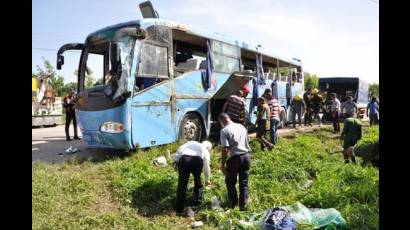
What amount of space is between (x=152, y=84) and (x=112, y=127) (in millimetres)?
1417

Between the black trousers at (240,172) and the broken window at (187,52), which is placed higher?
the broken window at (187,52)

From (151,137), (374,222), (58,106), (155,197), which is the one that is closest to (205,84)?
(151,137)

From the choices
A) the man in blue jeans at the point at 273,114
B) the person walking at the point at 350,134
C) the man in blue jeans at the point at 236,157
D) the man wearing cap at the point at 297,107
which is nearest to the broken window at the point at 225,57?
the man in blue jeans at the point at 273,114

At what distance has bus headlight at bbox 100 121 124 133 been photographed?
826 centimetres

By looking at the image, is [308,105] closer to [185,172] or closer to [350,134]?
[350,134]

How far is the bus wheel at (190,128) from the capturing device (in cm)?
971

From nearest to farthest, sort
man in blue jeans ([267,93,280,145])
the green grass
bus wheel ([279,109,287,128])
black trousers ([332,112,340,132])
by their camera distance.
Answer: the green grass, man in blue jeans ([267,93,280,145]), black trousers ([332,112,340,132]), bus wheel ([279,109,287,128])

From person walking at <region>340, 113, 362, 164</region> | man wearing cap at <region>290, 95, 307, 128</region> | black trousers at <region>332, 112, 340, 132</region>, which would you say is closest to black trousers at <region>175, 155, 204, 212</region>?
person walking at <region>340, 113, 362, 164</region>

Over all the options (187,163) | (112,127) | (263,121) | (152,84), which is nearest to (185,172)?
(187,163)

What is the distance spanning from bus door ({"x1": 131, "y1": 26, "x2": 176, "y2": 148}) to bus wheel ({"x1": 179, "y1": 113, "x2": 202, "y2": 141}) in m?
0.40

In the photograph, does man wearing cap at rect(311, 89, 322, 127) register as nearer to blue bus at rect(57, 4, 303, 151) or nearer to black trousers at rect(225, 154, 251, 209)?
blue bus at rect(57, 4, 303, 151)

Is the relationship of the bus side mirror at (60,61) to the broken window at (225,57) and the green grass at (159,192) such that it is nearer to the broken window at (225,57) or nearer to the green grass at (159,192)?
the green grass at (159,192)

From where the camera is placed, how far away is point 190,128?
1002 centimetres
